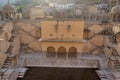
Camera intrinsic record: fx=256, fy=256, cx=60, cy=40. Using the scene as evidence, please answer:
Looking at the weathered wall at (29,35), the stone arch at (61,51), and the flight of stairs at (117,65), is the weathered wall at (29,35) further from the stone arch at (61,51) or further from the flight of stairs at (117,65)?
the flight of stairs at (117,65)

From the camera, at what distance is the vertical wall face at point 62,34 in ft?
83.9

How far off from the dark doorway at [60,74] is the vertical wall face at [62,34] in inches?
106

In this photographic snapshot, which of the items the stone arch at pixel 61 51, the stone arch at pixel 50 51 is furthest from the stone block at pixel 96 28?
the stone arch at pixel 50 51

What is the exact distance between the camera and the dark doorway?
850 inches

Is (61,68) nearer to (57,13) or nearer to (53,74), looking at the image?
(53,74)

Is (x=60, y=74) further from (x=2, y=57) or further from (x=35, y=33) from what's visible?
(x=35, y=33)

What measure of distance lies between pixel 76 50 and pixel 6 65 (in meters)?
7.72

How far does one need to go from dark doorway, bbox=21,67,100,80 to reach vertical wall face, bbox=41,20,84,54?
2.69m

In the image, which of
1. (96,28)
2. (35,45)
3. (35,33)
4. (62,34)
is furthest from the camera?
(96,28)

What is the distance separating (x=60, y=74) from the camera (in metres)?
22.4

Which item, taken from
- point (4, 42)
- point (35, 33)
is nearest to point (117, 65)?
point (4, 42)

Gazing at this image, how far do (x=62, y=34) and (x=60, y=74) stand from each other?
16.3ft

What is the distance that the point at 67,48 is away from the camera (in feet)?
83.7

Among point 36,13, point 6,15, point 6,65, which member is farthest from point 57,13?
point 6,65
